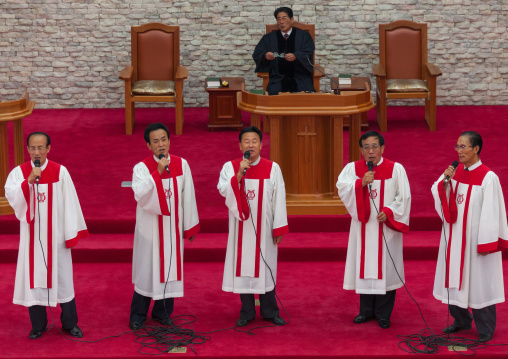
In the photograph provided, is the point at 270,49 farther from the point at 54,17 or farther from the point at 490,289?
the point at 490,289

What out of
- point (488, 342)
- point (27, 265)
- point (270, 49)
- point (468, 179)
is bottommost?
point (488, 342)

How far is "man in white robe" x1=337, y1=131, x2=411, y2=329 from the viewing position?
5.86 meters

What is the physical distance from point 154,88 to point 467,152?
5.31 meters

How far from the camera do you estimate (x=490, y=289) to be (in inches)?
224

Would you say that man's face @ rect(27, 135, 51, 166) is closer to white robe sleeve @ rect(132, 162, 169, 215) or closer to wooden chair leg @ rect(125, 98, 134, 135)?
white robe sleeve @ rect(132, 162, 169, 215)

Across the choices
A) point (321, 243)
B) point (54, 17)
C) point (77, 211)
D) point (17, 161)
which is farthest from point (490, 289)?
point (54, 17)

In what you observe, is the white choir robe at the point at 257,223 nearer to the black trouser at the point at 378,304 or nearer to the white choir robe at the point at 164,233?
the white choir robe at the point at 164,233

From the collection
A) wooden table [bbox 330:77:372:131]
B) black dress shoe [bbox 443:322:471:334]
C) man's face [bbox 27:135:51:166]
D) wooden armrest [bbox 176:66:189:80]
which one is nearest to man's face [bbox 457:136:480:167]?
black dress shoe [bbox 443:322:471:334]

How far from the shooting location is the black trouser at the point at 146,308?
5992mm

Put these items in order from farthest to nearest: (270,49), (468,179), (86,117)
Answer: (86,117) → (270,49) → (468,179)

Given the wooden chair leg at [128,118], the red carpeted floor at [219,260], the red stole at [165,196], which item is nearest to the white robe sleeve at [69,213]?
the red stole at [165,196]

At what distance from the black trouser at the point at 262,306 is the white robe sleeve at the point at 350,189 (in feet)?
2.43

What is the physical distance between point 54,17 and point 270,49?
10.6 feet

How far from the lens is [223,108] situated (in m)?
10.4
